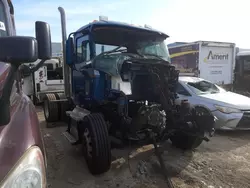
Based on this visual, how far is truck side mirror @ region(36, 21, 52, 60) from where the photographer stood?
63.4 inches

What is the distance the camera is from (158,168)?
4141 mm

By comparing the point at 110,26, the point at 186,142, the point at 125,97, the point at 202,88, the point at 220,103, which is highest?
the point at 110,26

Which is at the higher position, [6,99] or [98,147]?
[6,99]

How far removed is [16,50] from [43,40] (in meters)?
0.29

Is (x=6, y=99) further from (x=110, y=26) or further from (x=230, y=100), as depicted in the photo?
(x=230, y=100)

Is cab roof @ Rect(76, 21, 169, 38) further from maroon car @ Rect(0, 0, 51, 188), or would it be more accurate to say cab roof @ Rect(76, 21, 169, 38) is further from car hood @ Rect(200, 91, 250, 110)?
car hood @ Rect(200, 91, 250, 110)

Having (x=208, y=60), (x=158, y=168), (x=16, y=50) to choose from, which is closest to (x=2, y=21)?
(x=16, y=50)

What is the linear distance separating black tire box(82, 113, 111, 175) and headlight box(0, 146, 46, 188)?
7.17 ft

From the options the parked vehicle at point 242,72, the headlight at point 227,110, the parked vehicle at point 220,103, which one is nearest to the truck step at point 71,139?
the parked vehicle at point 220,103

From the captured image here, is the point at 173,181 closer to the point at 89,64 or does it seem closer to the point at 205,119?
the point at 205,119

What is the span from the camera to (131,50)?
495cm

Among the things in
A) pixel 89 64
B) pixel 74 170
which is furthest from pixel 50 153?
pixel 89 64

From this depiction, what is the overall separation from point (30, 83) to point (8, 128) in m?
9.35

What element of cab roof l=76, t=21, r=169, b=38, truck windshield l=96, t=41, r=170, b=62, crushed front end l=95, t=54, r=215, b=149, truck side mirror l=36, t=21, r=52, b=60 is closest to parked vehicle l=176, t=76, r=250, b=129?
crushed front end l=95, t=54, r=215, b=149
